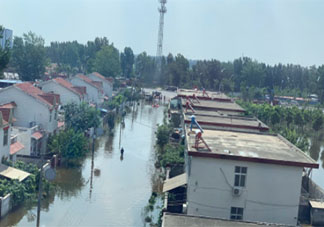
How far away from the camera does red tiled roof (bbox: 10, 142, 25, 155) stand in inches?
848

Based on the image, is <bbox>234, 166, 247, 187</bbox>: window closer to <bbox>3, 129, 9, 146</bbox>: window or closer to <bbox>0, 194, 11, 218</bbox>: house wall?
<bbox>0, 194, 11, 218</bbox>: house wall

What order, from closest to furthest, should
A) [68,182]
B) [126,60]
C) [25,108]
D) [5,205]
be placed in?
1. [5,205]
2. [68,182]
3. [25,108]
4. [126,60]

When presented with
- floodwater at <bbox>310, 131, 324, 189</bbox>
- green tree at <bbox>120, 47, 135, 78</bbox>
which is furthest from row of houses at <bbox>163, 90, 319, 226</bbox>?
green tree at <bbox>120, 47, 135, 78</bbox>

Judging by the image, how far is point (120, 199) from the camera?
814 inches

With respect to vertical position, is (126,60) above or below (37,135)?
above

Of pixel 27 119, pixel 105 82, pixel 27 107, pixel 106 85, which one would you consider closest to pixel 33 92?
pixel 27 107

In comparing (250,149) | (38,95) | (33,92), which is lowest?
(250,149)

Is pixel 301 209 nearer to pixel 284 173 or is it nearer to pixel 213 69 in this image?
pixel 284 173

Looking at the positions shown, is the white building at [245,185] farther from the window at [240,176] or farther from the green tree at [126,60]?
the green tree at [126,60]

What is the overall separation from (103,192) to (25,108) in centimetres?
897

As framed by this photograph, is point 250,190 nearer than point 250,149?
Yes

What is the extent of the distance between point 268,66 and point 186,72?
1754 cm

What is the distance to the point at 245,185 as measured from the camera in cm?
1432

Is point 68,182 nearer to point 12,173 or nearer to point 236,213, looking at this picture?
point 12,173
